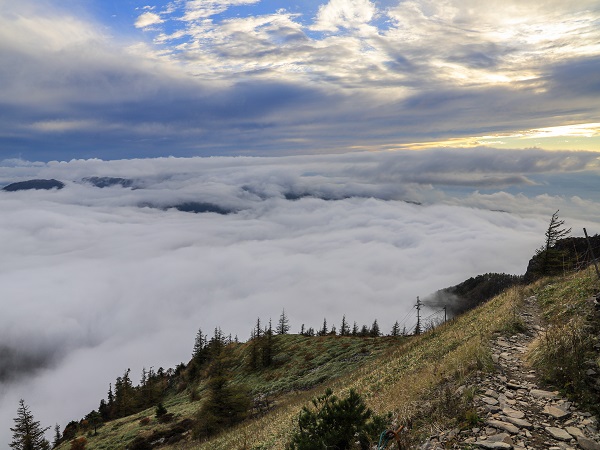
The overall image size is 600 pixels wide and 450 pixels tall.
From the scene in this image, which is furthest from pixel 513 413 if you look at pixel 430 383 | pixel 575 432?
pixel 430 383

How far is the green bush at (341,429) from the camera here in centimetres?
826

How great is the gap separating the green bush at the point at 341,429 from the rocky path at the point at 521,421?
1465mm

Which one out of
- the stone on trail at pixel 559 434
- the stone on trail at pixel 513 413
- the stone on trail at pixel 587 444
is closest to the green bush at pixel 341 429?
the stone on trail at pixel 513 413

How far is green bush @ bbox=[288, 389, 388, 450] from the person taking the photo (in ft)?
27.1

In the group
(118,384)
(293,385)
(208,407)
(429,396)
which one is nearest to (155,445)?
(208,407)

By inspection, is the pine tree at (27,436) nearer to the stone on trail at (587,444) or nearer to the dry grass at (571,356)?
the dry grass at (571,356)

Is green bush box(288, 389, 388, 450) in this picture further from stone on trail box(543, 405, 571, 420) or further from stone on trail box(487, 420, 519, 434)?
stone on trail box(543, 405, 571, 420)

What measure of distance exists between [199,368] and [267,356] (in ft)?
96.4

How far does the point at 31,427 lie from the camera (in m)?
53.0

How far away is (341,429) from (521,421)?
4109mm

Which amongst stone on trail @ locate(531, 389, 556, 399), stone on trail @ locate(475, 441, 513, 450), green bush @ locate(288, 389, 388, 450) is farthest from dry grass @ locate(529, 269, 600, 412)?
green bush @ locate(288, 389, 388, 450)

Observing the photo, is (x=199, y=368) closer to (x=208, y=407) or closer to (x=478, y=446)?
(x=208, y=407)

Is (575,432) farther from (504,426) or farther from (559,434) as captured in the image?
(504,426)

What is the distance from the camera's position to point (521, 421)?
7.20 metres
